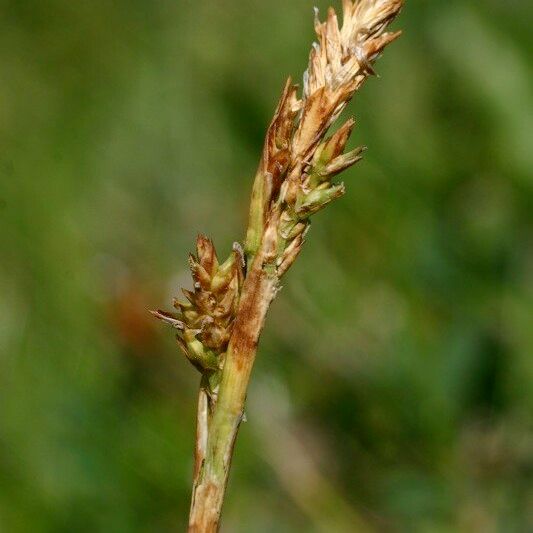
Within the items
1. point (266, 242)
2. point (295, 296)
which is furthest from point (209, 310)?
point (295, 296)

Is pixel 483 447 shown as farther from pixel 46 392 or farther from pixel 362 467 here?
pixel 46 392

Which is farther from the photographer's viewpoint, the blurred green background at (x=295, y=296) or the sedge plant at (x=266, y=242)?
the blurred green background at (x=295, y=296)

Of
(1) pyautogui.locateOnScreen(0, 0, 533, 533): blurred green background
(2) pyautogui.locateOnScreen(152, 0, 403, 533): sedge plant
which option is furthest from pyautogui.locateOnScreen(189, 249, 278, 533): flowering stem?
(1) pyautogui.locateOnScreen(0, 0, 533, 533): blurred green background

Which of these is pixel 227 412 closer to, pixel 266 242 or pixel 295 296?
pixel 266 242

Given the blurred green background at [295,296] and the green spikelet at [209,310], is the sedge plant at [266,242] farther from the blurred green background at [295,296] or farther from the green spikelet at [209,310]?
the blurred green background at [295,296]

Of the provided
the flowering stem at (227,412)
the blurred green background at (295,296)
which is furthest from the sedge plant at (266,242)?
the blurred green background at (295,296)
